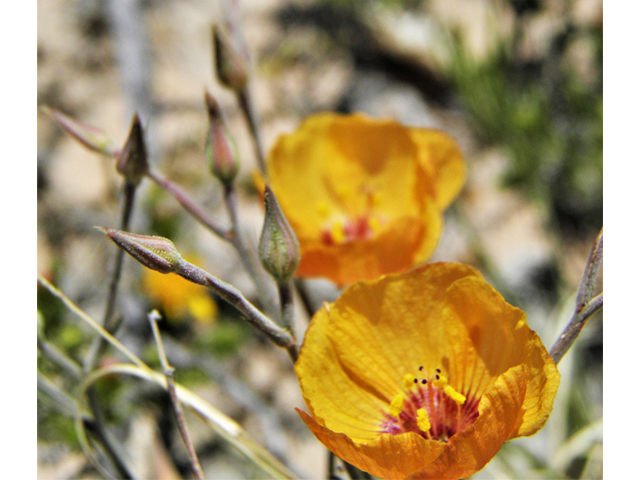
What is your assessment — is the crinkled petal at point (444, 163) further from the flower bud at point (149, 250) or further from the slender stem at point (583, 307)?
the flower bud at point (149, 250)

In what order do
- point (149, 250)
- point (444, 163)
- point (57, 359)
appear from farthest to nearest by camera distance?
1. point (444, 163)
2. point (57, 359)
3. point (149, 250)

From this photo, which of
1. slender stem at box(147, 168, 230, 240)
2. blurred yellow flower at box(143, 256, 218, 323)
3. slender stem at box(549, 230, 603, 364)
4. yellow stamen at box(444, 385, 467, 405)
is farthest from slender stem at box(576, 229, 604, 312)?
blurred yellow flower at box(143, 256, 218, 323)

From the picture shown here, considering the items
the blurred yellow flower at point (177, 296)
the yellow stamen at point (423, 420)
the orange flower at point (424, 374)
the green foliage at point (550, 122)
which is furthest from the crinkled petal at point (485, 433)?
the green foliage at point (550, 122)

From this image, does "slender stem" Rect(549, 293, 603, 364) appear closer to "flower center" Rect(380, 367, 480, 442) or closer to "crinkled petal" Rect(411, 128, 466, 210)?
"flower center" Rect(380, 367, 480, 442)

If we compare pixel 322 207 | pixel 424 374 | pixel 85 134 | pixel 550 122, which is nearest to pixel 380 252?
pixel 424 374

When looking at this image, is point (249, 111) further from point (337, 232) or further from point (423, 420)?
point (423, 420)

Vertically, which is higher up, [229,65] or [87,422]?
[229,65]
